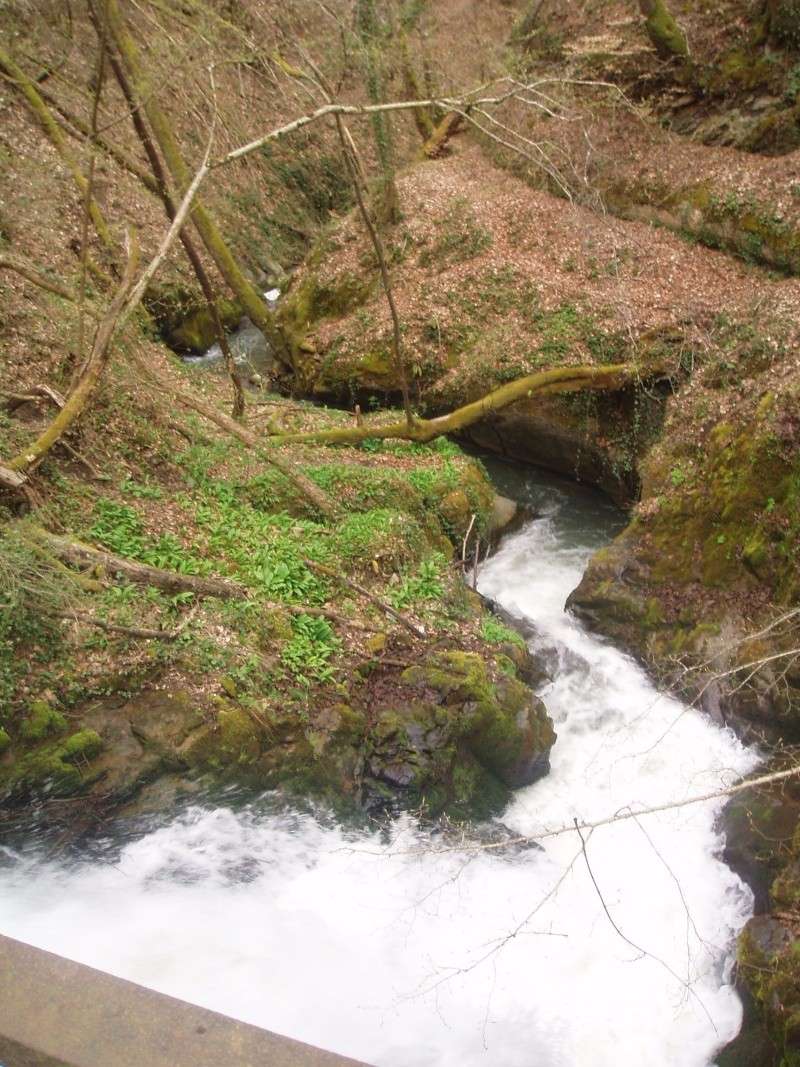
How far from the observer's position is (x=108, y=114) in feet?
46.1

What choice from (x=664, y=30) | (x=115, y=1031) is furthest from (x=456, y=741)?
(x=664, y=30)

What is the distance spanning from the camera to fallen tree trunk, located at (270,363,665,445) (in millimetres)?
9820

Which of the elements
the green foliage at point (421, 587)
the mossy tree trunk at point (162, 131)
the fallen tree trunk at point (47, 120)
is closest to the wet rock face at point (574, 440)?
the green foliage at point (421, 587)

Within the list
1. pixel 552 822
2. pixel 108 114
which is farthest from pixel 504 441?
pixel 108 114

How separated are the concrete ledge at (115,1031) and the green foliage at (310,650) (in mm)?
3877

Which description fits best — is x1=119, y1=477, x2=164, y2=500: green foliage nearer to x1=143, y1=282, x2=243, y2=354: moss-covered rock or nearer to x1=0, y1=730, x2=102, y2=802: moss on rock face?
x1=0, y1=730, x2=102, y2=802: moss on rock face

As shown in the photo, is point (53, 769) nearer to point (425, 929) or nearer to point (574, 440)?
point (425, 929)

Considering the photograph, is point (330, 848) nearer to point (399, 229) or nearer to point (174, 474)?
point (174, 474)

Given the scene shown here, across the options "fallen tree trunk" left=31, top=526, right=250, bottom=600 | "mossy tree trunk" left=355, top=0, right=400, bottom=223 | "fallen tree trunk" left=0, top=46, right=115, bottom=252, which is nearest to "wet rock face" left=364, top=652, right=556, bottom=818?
"fallen tree trunk" left=31, top=526, right=250, bottom=600

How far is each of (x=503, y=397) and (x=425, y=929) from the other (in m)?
6.74

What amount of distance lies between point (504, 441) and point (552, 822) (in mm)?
6224

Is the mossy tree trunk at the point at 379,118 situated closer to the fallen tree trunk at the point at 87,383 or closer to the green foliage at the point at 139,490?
the fallen tree trunk at the point at 87,383

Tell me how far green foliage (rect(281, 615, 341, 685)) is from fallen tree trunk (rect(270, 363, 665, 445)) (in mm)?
3644

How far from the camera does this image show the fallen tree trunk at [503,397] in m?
9.82
